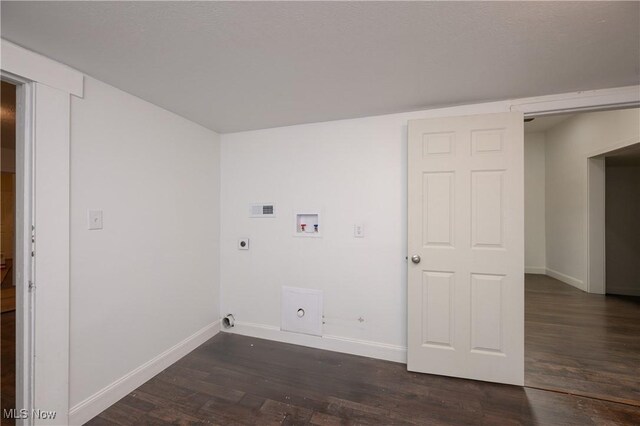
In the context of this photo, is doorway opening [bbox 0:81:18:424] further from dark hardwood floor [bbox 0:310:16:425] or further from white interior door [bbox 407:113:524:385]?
white interior door [bbox 407:113:524:385]

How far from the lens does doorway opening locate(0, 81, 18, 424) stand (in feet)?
6.21

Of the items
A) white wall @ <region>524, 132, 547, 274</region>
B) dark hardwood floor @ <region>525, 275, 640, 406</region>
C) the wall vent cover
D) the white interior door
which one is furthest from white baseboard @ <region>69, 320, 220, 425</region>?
white wall @ <region>524, 132, 547, 274</region>

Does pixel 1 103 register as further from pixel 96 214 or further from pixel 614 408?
pixel 614 408

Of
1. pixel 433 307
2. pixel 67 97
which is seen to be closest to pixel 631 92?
pixel 433 307

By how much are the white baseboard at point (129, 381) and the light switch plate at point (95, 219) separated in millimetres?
1109

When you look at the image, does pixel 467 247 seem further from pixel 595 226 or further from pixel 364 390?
pixel 595 226

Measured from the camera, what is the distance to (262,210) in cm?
279

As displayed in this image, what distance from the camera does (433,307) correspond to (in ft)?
7.06

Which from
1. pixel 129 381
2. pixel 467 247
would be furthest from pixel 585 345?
pixel 129 381

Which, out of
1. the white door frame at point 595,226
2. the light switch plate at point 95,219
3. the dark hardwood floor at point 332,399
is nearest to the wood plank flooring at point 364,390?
the dark hardwood floor at point 332,399

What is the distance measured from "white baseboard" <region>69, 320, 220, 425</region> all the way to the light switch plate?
1109mm

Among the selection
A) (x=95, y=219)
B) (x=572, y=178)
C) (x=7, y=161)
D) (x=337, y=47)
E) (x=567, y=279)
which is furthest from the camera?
(x=567, y=279)

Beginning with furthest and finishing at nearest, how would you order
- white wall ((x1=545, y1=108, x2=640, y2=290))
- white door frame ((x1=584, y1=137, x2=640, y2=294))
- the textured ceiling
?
white door frame ((x1=584, y1=137, x2=640, y2=294)) < white wall ((x1=545, y1=108, x2=640, y2=290)) < the textured ceiling

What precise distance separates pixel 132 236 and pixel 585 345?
4154mm
